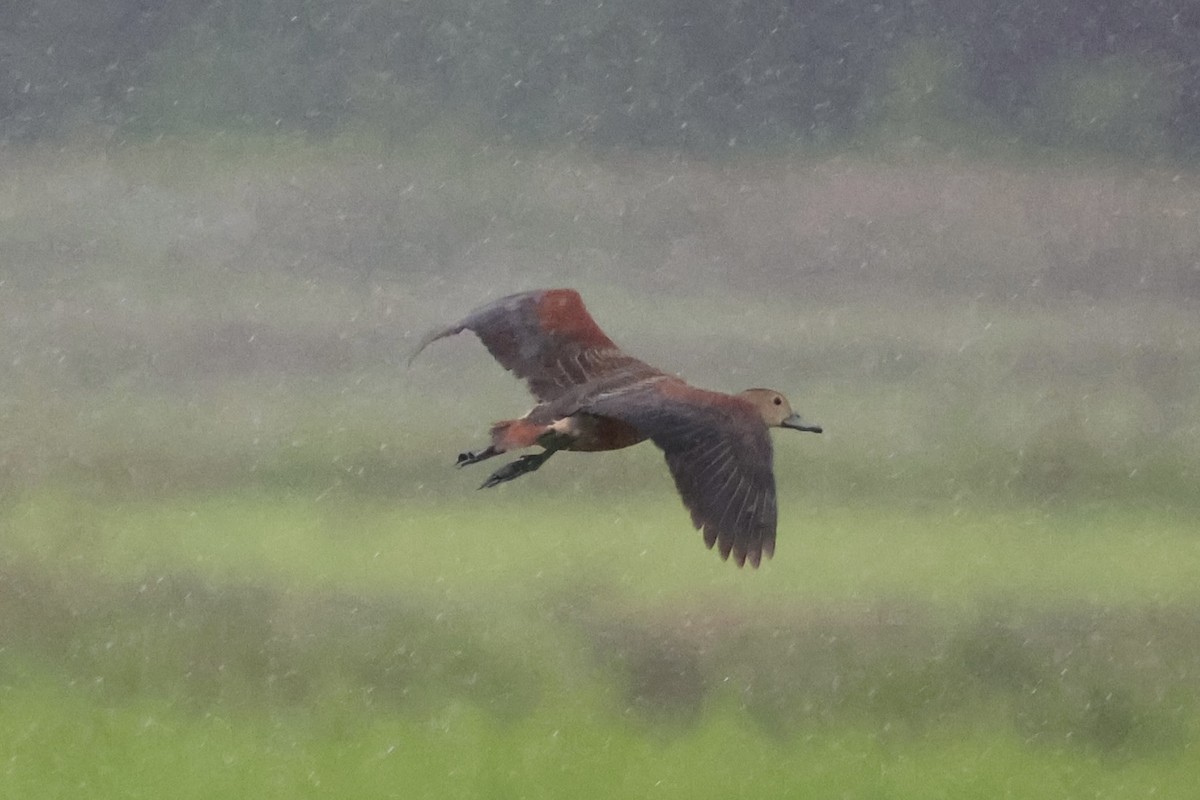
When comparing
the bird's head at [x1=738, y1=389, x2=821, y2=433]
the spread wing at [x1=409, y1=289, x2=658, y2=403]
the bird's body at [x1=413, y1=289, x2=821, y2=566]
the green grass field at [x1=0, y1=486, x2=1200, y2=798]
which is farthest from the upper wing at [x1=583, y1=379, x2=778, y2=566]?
the green grass field at [x1=0, y1=486, x2=1200, y2=798]

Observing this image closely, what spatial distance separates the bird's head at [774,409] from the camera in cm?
638

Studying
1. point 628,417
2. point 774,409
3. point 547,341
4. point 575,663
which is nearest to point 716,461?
point 628,417

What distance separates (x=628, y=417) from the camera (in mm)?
5734

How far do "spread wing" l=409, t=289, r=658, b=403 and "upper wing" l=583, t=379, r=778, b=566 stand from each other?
2.30 feet

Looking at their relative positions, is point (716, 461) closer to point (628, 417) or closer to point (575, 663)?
point (628, 417)

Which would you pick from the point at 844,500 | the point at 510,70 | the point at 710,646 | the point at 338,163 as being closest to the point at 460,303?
the point at 338,163

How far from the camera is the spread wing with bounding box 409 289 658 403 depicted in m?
6.61

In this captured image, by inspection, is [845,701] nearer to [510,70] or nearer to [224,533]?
[224,533]

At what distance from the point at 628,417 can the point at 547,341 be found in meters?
1.02

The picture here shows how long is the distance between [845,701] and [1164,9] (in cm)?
1599

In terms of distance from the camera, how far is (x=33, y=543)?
52.8 ft

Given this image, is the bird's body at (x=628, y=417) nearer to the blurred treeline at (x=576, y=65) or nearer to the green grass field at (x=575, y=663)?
the green grass field at (x=575, y=663)

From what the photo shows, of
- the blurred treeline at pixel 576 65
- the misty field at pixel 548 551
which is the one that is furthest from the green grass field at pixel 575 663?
the blurred treeline at pixel 576 65

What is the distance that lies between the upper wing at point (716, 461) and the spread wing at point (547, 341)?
70cm
